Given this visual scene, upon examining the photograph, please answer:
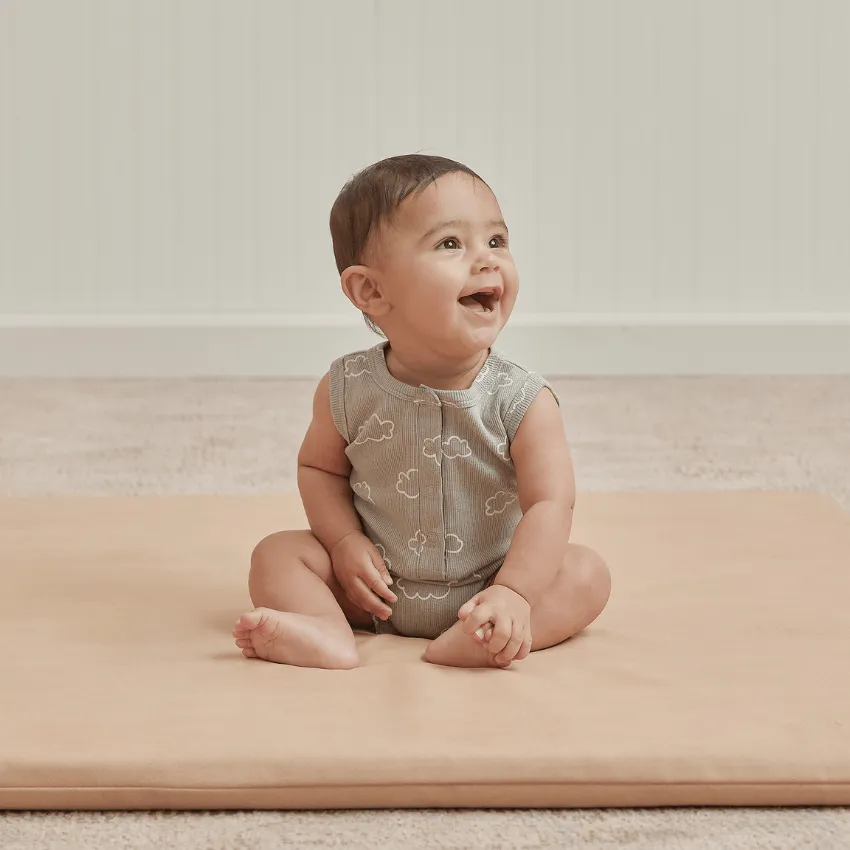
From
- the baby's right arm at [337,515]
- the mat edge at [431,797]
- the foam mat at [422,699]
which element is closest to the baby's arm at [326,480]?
the baby's right arm at [337,515]

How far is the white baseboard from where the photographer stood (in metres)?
2.96

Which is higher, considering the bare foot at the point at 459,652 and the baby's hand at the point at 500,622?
the baby's hand at the point at 500,622

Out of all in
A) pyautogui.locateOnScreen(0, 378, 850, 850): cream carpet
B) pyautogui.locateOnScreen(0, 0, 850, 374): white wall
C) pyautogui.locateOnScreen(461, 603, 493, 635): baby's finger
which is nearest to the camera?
pyautogui.locateOnScreen(0, 378, 850, 850): cream carpet

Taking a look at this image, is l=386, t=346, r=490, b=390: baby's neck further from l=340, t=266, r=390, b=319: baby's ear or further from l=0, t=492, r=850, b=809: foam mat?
l=0, t=492, r=850, b=809: foam mat

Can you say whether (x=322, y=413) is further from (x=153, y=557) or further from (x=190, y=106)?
(x=190, y=106)

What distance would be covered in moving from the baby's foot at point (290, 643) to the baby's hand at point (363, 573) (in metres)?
0.07

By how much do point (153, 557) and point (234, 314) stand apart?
5.23ft

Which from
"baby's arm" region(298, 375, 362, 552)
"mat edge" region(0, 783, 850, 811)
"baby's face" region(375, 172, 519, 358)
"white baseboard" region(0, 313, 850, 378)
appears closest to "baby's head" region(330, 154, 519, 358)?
"baby's face" region(375, 172, 519, 358)

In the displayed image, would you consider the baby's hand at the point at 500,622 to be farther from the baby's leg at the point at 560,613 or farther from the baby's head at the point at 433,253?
the baby's head at the point at 433,253

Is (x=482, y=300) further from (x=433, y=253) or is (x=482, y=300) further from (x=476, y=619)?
(x=476, y=619)

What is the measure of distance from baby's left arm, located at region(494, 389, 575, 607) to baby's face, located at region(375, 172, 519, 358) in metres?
0.09

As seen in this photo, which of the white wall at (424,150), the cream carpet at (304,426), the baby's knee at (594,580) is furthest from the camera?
the white wall at (424,150)

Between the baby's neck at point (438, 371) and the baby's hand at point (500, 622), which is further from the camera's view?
the baby's neck at point (438, 371)

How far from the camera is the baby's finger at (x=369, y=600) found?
3.88 ft
